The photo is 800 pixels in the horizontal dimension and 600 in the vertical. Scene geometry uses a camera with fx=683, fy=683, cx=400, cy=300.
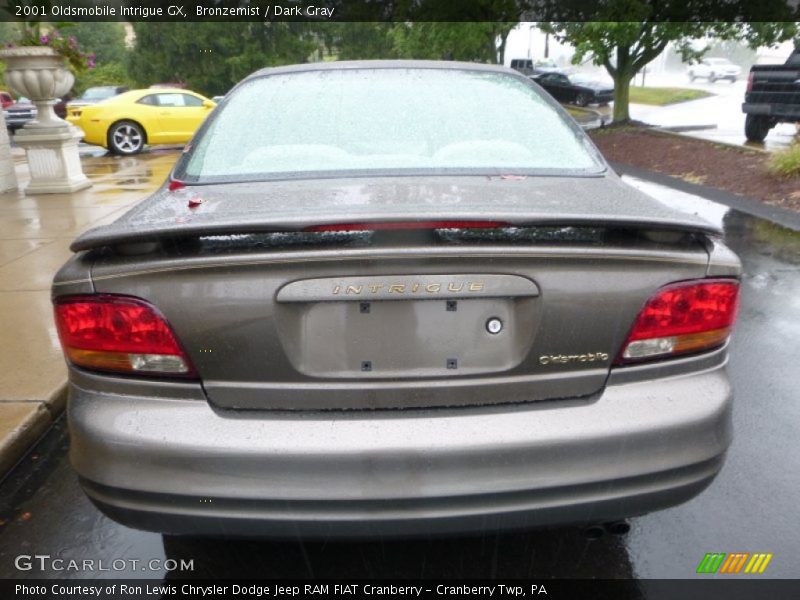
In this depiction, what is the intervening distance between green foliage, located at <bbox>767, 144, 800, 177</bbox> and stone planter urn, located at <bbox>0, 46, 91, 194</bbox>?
10.3 meters

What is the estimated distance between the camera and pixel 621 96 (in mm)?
18375

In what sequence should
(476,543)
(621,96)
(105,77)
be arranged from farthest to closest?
(105,77), (621,96), (476,543)

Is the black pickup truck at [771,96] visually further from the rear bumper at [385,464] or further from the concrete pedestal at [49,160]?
the rear bumper at [385,464]

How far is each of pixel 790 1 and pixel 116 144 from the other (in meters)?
16.3

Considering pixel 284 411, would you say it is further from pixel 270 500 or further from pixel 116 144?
pixel 116 144

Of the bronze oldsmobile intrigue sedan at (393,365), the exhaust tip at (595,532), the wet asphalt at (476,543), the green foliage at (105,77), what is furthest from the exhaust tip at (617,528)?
the green foliage at (105,77)

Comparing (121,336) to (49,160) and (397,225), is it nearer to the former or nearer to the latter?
(397,225)

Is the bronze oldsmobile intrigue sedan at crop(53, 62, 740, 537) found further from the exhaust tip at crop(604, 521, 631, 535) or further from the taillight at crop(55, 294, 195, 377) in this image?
the exhaust tip at crop(604, 521, 631, 535)

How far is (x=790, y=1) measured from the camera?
15570 millimetres

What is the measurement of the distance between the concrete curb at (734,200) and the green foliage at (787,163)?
2.61 feet

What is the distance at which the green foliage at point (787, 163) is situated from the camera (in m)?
9.34

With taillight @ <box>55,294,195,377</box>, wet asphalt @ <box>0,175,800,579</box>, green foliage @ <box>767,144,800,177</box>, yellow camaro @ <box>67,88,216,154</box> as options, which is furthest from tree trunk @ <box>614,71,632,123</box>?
taillight @ <box>55,294,195,377</box>

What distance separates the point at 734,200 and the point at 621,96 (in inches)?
409

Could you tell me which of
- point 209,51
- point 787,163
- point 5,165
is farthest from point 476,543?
point 209,51
